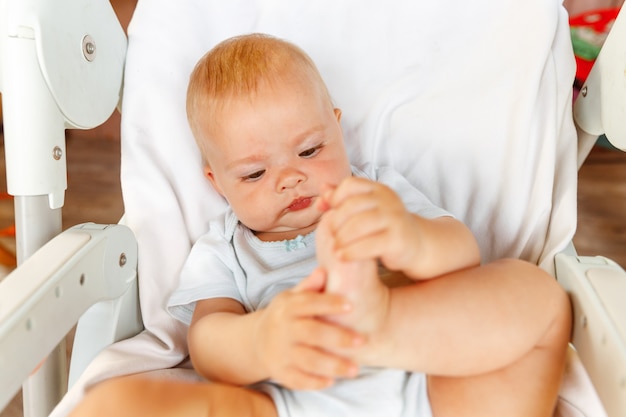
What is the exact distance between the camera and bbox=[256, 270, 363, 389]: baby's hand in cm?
52

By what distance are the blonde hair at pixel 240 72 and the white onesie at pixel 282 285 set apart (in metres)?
0.14

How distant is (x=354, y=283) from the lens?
525 millimetres

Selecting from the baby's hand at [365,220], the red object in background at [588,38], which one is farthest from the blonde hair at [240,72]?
the red object in background at [588,38]

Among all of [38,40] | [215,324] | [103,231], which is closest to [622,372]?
[215,324]

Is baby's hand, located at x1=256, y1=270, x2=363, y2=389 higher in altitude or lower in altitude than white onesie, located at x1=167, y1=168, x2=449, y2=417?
higher

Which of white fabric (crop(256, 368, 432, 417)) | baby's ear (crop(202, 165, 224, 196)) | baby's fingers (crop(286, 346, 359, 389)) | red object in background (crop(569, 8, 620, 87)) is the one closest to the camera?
baby's fingers (crop(286, 346, 359, 389))

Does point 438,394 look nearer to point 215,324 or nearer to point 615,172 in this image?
point 215,324

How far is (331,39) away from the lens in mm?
955

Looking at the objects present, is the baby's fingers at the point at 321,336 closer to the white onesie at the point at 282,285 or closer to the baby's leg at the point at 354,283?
the baby's leg at the point at 354,283

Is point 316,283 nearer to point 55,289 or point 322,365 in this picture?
point 322,365

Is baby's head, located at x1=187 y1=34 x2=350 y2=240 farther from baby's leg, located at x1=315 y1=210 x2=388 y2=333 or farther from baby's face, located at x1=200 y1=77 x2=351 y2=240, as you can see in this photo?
baby's leg, located at x1=315 y1=210 x2=388 y2=333

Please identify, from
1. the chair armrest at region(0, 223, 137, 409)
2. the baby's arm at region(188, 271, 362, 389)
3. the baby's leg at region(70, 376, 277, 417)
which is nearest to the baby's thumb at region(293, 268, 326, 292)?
the baby's arm at region(188, 271, 362, 389)

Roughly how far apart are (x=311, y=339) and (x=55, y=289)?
0.91ft

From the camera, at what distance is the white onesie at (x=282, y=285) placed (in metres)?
0.65
